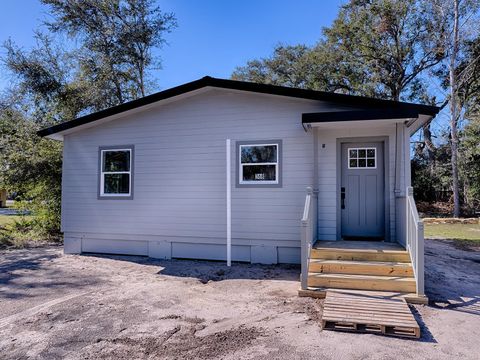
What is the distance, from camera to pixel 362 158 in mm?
6961

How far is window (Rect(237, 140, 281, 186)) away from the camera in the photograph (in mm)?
7148

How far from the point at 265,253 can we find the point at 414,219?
3.19 m

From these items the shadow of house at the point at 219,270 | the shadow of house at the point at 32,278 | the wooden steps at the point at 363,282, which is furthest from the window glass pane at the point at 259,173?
the shadow of house at the point at 32,278

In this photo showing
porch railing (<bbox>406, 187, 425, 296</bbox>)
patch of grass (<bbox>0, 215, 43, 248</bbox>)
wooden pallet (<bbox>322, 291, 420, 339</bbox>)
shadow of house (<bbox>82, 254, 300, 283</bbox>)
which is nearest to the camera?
wooden pallet (<bbox>322, 291, 420, 339</bbox>)

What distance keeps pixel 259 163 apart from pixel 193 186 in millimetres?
1602

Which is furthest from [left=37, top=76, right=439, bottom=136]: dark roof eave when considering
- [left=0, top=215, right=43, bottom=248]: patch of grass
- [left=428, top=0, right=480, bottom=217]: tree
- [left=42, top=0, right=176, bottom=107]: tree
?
[left=428, top=0, right=480, bottom=217]: tree

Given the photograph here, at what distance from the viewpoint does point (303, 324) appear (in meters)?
4.02

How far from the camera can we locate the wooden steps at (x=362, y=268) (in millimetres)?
4949

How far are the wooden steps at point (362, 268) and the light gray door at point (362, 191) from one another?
0.92 meters

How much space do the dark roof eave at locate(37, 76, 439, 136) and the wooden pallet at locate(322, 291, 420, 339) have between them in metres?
3.48

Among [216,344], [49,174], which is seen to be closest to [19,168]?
[49,174]

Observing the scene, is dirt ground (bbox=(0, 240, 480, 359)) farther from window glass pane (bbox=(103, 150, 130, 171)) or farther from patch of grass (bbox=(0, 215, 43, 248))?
patch of grass (bbox=(0, 215, 43, 248))

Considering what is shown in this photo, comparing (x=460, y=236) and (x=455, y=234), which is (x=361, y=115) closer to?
(x=460, y=236)

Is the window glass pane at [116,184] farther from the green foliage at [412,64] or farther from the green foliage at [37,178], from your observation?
the green foliage at [412,64]
